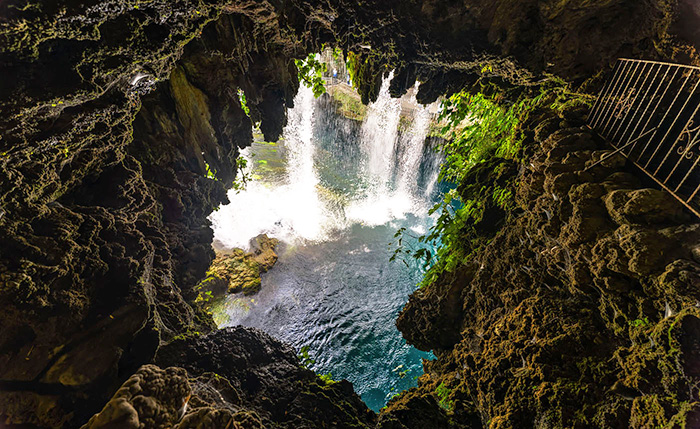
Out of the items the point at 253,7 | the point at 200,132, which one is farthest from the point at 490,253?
the point at 200,132

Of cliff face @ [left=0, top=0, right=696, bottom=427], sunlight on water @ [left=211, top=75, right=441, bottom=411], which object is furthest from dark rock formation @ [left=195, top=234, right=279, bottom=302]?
cliff face @ [left=0, top=0, right=696, bottom=427]

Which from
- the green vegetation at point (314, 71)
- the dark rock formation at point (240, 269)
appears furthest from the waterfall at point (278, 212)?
the green vegetation at point (314, 71)

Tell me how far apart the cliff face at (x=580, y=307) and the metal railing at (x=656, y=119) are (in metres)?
0.15

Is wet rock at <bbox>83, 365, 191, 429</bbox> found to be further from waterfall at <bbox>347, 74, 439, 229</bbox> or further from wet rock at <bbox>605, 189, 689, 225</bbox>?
waterfall at <bbox>347, 74, 439, 229</bbox>

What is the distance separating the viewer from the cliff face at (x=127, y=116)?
6.35ft

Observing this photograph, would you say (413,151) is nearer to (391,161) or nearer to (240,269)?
(391,161)

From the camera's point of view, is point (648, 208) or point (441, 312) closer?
point (648, 208)

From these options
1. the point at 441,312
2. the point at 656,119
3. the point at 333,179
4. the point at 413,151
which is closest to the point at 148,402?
the point at 441,312

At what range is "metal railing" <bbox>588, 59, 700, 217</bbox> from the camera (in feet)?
6.05

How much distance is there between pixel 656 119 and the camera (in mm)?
2252

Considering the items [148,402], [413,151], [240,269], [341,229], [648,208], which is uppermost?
[648,208]

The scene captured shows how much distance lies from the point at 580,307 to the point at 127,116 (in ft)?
16.8

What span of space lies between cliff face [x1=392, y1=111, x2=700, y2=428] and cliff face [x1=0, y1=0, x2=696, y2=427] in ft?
4.66

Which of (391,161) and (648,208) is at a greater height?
(648,208)
